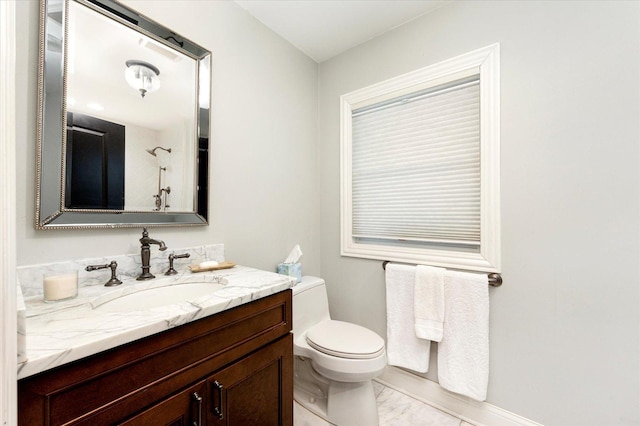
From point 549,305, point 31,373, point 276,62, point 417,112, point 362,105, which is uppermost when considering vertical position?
point 276,62

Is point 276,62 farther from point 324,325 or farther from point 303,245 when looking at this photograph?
point 324,325

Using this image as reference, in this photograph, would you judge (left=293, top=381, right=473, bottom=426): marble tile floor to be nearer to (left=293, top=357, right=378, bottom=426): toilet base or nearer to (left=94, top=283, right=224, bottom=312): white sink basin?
(left=293, top=357, right=378, bottom=426): toilet base

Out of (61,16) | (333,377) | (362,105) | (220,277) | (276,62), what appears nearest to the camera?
(61,16)

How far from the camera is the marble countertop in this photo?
21.5 inches

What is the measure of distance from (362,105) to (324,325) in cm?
157

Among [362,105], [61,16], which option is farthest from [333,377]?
[61,16]

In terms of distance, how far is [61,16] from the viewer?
3.19 feet

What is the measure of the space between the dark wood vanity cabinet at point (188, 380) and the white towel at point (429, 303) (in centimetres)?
85

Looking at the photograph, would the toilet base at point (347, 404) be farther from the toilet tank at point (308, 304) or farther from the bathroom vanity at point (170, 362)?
the bathroom vanity at point (170, 362)

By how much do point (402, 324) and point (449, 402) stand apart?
0.51 m

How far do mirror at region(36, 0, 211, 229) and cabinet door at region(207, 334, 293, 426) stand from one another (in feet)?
2.44

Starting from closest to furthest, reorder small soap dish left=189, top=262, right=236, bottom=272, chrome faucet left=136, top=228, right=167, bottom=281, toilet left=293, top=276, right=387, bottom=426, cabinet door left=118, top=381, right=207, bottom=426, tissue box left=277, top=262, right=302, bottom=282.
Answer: cabinet door left=118, top=381, right=207, bottom=426, chrome faucet left=136, top=228, right=167, bottom=281, small soap dish left=189, top=262, right=236, bottom=272, toilet left=293, top=276, right=387, bottom=426, tissue box left=277, top=262, right=302, bottom=282

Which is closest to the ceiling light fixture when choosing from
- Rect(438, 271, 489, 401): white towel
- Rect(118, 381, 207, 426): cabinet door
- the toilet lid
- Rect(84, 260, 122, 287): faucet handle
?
Rect(84, 260, 122, 287): faucet handle

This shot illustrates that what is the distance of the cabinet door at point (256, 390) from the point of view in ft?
2.77
